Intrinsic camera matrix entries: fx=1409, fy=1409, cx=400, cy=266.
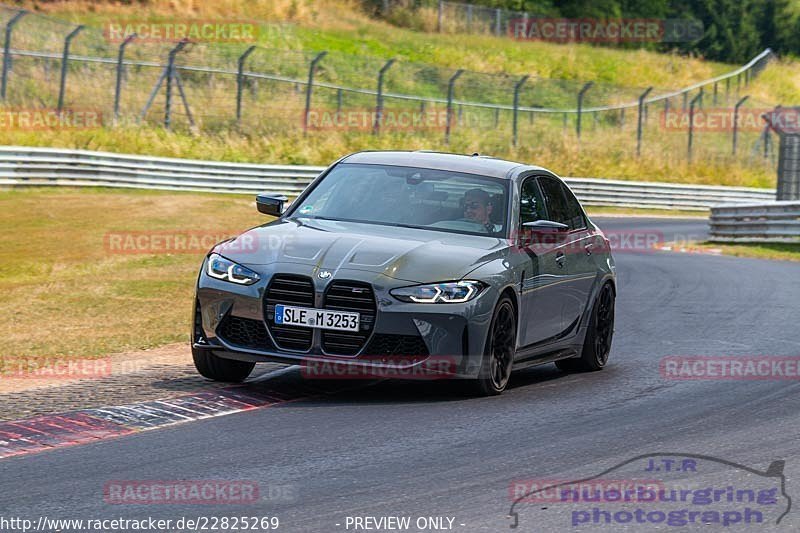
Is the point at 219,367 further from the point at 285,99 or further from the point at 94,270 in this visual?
the point at 285,99

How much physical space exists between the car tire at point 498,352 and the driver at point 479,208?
752mm

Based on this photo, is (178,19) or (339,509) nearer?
(339,509)

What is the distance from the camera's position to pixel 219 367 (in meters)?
9.42

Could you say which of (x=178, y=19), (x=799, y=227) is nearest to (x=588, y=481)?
(x=799, y=227)

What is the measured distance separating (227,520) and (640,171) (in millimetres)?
40748

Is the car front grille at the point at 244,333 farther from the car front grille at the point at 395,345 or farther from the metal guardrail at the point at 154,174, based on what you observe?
the metal guardrail at the point at 154,174

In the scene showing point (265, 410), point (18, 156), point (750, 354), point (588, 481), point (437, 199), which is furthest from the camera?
point (18, 156)

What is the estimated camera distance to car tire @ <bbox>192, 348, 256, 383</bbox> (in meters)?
9.32

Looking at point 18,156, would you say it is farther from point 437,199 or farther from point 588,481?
point 588,481

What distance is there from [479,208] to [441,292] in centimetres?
135

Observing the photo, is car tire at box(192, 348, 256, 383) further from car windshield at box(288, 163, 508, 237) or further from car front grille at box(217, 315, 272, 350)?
car windshield at box(288, 163, 508, 237)

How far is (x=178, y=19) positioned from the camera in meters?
56.0

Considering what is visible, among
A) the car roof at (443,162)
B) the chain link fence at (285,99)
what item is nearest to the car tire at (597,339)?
the car roof at (443,162)

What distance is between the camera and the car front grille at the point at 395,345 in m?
8.65
